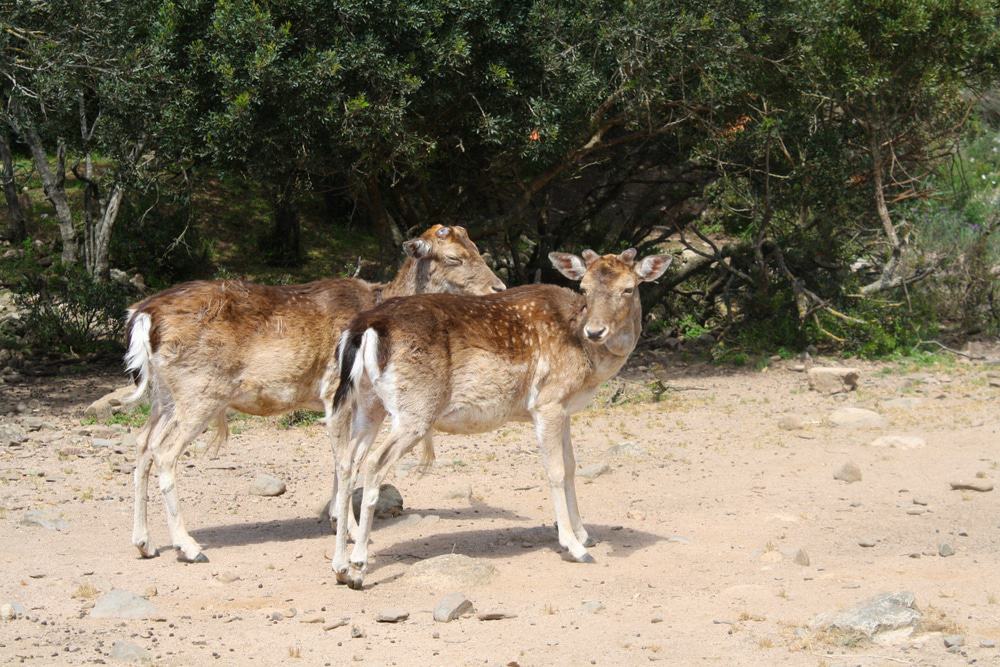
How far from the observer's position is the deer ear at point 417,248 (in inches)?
435

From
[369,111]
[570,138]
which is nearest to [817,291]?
[570,138]

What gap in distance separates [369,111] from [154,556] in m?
6.67

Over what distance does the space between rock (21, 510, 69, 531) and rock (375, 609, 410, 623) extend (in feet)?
11.1

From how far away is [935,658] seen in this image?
21.2ft

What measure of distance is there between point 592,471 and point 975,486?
129 inches

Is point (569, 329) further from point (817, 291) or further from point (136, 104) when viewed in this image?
point (817, 291)

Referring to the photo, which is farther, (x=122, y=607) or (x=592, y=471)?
(x=592, y=471)

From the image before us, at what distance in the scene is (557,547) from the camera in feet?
29.7

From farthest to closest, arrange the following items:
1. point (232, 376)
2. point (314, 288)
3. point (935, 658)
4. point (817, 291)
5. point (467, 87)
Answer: point (817, 291) → point (467, 87) → point (314, 288) → point (232, 376) → point (935, 658)

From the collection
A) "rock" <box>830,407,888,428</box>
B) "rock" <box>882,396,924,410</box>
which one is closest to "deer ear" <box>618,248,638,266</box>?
"rock" <box>830,407,888,428</box>

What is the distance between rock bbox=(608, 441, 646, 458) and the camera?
12.0m

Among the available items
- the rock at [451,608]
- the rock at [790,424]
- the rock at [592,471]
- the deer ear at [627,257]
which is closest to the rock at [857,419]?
the rock at [790,424]

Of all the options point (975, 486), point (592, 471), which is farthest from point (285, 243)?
point (975, 486)

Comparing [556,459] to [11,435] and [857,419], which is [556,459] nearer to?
[857,419]
